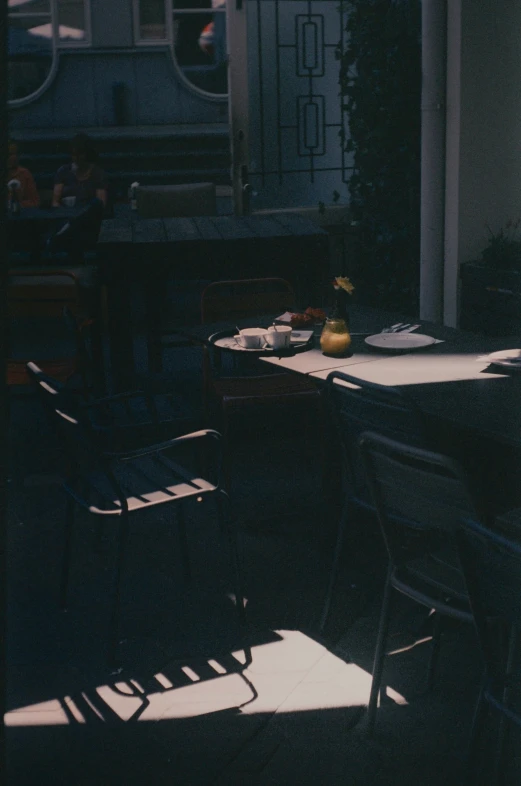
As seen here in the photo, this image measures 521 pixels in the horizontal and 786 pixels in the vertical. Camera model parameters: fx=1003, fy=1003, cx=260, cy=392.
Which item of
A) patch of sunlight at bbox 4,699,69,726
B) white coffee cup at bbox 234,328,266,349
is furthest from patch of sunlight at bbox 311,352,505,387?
patch of sunlight at bbox 4,699,69,726

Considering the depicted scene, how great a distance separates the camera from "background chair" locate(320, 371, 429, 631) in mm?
2449

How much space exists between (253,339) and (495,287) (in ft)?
6.88

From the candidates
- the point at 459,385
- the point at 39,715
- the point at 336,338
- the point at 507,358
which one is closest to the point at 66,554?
the point at 39,715

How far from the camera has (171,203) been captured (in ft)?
21.9

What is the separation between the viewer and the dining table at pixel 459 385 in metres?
2.48

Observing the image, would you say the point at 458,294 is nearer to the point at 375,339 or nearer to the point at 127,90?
the point at 375,339

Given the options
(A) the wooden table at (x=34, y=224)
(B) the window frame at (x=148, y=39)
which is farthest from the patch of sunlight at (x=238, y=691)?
(B) the window frame at (x=148, y=39)

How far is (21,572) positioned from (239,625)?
0.89 meters

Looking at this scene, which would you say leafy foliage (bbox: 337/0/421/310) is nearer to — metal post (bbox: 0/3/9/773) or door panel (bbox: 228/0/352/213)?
door panel (bbox: 228/0/352/213)

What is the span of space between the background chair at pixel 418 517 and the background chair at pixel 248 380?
4.16 feet

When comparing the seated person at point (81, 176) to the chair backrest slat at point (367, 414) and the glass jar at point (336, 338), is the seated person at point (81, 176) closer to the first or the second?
the glass jar at point (336, 338)

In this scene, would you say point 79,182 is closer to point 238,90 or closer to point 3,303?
point 238,90

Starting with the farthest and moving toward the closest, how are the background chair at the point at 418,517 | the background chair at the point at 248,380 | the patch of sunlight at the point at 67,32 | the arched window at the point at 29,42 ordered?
1. the arched window at the point at 29,42
2. the patch of sunlight at the point at 67,32
3. the background chair at the point at 248,380
4. the background chair at the point at 418,517

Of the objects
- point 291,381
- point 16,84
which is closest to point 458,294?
point 291,381
